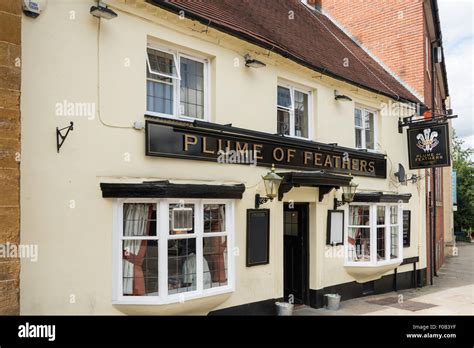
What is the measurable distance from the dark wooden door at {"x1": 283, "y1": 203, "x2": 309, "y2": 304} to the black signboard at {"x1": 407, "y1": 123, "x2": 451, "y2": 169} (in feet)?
15.4

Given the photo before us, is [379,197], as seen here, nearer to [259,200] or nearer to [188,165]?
[259,200]

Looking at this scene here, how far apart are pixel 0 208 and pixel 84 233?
1236 millimetres

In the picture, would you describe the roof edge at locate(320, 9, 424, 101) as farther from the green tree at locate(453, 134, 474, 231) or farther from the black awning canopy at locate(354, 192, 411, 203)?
the green tree at locate(453, 134, 474, 231)

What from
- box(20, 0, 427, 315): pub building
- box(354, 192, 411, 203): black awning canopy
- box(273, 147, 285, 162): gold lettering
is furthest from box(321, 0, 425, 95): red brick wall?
box(273, 147, 285, 162): gold lettering

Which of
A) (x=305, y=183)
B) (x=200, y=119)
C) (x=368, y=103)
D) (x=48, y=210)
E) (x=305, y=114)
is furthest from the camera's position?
(x=368, y=103)

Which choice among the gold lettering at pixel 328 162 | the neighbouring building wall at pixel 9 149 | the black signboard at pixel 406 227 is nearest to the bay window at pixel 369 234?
the black signboard at pixel 406 227

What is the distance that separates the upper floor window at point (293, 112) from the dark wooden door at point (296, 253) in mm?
1713

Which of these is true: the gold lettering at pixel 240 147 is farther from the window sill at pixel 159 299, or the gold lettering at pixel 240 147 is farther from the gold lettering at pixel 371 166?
the gold lettering at pixel 371 166

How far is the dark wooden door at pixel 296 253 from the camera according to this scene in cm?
950

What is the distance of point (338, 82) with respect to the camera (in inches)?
405

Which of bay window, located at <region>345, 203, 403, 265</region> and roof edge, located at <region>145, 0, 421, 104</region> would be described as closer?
roof edge, located at <region>145, 0, 421, 104</region>

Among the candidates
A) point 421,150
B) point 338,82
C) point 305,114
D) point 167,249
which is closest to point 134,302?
point 167,249

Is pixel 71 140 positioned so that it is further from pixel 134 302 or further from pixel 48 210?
pixel 134 302

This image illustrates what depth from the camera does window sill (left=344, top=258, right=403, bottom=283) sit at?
405 inches
